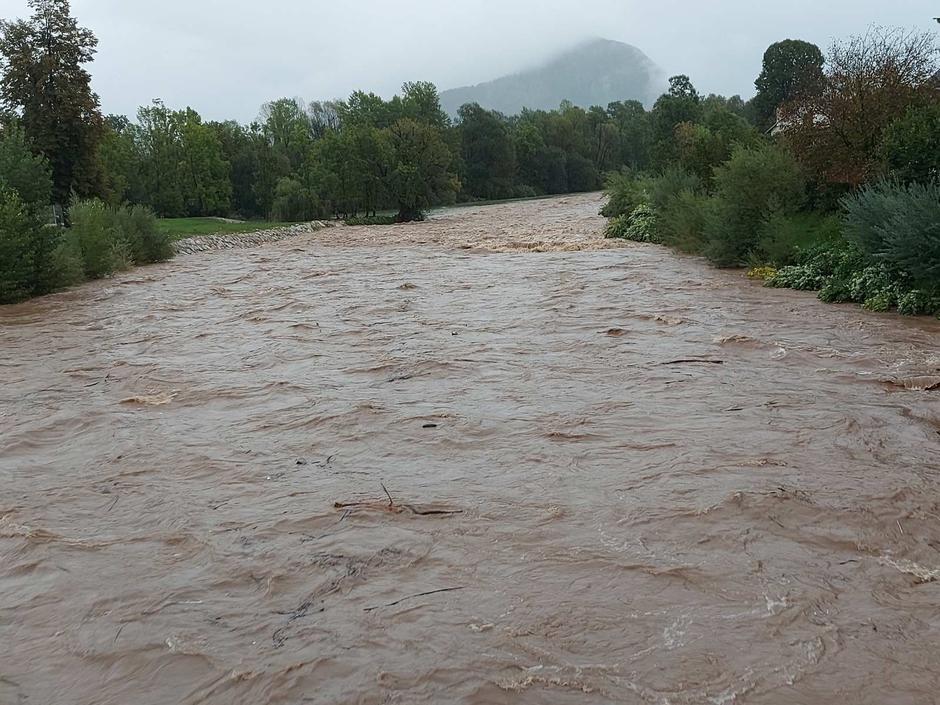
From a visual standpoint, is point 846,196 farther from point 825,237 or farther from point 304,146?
point 304,146

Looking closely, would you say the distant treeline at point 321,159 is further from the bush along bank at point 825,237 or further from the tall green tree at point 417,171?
the bush along bank at point 825,237

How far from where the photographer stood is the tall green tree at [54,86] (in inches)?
1288

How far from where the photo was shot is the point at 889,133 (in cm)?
1605

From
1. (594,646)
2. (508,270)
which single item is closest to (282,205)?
(508,270)

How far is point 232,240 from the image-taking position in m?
39.5

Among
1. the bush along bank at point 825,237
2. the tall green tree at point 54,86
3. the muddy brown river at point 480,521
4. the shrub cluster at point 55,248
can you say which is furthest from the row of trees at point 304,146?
the muddy brown river at point 480,521

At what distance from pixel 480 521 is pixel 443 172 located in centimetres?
5941

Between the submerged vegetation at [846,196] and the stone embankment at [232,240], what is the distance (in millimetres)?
20643

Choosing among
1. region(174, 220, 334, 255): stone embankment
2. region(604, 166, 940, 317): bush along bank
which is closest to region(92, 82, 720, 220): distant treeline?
region(174, 220, 334, 255): stone embankment

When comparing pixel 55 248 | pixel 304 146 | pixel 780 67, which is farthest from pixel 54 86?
pixel 780 67

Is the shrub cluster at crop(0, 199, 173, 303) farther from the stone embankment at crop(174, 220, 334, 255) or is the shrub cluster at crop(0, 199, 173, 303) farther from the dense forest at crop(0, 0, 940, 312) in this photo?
the stone embankment at crop(174, 220, 334, 255)

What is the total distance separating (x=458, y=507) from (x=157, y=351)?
781 cm

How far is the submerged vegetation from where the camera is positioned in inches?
526

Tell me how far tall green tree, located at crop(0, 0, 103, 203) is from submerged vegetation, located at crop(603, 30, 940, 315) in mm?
25305
